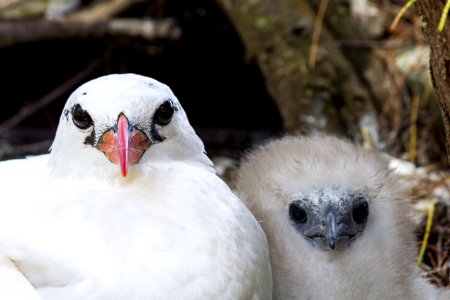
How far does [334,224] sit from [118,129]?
91 centimetres

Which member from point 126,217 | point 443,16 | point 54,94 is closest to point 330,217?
point 126,217

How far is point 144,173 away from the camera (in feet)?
8.57

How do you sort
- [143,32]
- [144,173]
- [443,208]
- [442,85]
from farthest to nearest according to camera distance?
[143,32]
[443,208]
[144,173]
[442,85]

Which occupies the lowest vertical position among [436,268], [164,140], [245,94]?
[436,268]

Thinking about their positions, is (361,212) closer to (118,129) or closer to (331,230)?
(331,230)

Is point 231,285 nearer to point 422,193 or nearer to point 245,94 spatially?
point 422,193

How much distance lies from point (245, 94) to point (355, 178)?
93.3 inches

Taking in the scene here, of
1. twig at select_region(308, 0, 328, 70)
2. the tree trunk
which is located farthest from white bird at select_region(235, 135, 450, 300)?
twig at select_region(308, 0, 328, 70)

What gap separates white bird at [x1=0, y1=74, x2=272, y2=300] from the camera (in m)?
2.36

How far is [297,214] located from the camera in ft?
10.4

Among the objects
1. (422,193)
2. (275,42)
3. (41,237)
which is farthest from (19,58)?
(41,237)

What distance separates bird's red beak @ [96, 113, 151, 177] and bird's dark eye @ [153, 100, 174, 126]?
0.20 feet

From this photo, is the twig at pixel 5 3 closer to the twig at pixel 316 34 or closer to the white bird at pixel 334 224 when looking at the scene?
the twig at pixel 316 34

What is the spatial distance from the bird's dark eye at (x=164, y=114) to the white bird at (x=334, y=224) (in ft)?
2.14
